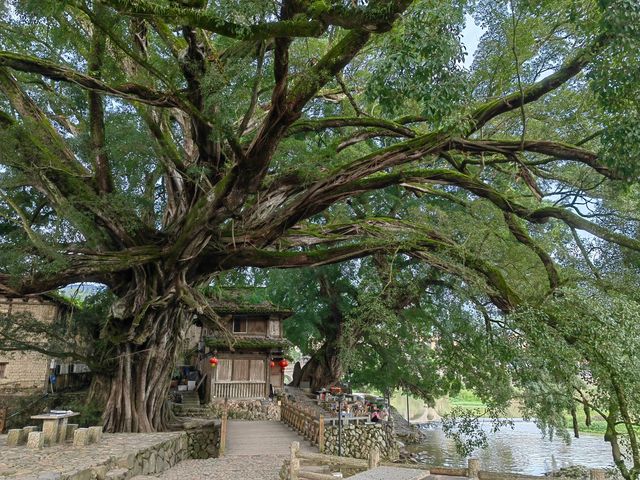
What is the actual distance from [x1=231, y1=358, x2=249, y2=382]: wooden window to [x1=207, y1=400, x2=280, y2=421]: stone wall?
3.10ft

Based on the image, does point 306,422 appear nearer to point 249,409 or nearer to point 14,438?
point 249,409

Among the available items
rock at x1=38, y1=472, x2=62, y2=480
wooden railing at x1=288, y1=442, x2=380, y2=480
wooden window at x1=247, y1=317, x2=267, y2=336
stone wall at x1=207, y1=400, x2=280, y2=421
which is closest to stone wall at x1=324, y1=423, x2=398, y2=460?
stone wall at x1=207, y1=400, x2=280, y2=421

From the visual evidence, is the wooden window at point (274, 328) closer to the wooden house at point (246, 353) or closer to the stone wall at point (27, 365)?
the wooden house at point (246, 353)

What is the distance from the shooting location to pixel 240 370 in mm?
18500

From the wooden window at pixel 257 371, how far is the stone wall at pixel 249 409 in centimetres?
93

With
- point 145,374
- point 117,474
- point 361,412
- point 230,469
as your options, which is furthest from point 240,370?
point 117,474

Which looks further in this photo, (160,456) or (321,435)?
(321,435)

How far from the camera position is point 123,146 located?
7914mm

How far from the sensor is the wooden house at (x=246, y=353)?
58.4 feet

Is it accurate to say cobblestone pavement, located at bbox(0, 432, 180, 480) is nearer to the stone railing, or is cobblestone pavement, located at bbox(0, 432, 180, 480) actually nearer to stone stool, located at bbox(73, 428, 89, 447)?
stone stool, located at bbox(73, 428, 89, 447)

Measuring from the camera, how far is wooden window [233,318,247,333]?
19.2 meters

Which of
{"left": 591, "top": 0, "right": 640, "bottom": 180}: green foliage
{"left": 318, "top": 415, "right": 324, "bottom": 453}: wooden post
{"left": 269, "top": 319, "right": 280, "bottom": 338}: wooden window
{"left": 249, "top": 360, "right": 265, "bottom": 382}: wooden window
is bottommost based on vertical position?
{"left": 318, "top": 415, "right": 324, "bottom": 453}: wooden post

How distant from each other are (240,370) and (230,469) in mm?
8704

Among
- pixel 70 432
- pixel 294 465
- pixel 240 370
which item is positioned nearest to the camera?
pixel 294 465
